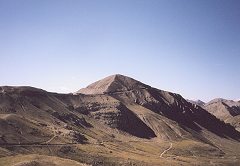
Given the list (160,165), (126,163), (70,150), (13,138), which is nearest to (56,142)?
(70,150)

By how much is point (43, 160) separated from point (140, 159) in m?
65.5

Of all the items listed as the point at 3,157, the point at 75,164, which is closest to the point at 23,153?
the point at 3,157

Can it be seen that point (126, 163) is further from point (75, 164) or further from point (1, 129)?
point (1, 129)

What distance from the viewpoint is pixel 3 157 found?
493 ft

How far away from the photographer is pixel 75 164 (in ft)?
507

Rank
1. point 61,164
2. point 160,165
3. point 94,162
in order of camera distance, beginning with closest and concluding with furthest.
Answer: point 61,164
point 94,162
point 160,165

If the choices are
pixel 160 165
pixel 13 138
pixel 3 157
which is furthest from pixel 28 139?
pixel 160 165

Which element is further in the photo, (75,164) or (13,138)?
(13,138)

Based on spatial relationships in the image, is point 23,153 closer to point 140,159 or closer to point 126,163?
point 126,163

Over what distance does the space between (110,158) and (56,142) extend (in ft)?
106

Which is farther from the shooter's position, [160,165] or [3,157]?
[160,165]

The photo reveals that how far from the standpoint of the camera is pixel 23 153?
16625 centimetres

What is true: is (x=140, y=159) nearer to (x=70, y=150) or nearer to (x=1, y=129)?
(x=70, y=150)

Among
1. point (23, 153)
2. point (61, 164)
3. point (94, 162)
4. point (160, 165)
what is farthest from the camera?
point (160, 165)
